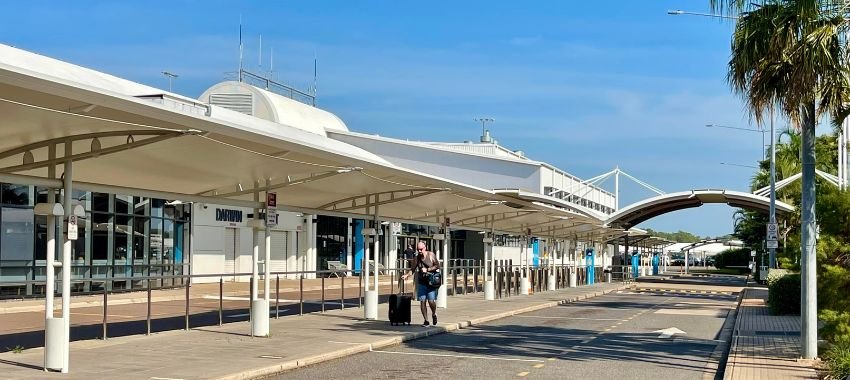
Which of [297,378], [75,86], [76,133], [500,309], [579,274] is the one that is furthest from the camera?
[579,274]

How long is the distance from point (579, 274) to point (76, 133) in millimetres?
40837

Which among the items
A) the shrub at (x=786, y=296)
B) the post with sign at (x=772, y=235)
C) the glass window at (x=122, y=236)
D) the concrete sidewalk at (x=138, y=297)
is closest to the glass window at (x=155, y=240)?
the glass window at (x=122, y=236)

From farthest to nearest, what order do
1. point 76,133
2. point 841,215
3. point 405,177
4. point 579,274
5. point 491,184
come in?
point 491,184 → point 579,274 → point 405,177 → point 841,215 → point 76,133

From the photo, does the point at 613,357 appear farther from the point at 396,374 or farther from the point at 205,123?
the point at 205,123

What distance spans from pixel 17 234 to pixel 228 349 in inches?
664

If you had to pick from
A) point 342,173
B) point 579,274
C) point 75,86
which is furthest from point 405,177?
point 579,274

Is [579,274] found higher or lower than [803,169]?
lower

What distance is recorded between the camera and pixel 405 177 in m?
18.7

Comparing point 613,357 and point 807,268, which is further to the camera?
point 613,357

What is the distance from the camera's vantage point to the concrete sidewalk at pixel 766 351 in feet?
41.7

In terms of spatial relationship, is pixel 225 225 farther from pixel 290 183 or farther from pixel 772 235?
pixel 290 183

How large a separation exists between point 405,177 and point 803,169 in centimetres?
738

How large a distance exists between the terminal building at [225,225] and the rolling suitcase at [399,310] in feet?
9.22

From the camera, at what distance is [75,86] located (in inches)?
371
